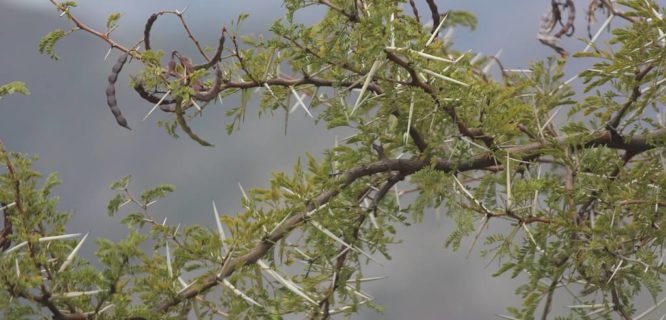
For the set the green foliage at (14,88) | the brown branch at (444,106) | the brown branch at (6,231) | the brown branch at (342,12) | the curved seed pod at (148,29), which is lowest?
the brown branch at (6,231)

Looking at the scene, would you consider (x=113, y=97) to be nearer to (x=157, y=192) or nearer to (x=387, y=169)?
(x=157, y=192)

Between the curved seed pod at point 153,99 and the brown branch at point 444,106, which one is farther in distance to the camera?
the curved seed pod at point 153,99

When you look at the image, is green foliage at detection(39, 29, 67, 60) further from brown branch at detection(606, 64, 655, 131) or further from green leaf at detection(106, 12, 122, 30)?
brown branch at detection(606, 64, 655, 131)

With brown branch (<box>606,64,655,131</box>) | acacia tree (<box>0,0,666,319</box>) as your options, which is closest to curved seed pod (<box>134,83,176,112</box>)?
acacia tree (<box>0,0,666,319</box>)

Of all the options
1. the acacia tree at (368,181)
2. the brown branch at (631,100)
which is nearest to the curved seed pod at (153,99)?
the acacia tree at (368,181)

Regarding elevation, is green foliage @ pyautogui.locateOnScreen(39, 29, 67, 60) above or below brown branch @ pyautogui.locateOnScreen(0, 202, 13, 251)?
above

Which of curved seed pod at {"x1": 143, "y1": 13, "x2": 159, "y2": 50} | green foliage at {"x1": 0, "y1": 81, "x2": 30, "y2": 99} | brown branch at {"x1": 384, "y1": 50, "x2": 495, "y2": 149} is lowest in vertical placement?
green foliage at {"x1": 0, "y1": 81, "x2": 30, "y2": 99}

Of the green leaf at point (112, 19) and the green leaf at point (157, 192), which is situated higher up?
the green leaf at point (112, 19)

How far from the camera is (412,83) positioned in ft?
8.86

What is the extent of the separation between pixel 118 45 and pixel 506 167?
127cm

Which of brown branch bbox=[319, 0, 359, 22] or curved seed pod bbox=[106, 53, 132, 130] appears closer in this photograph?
brown branch bbox=[319, 0, 359, 22]

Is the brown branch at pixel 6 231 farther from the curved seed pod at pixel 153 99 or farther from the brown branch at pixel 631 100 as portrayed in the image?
the brown branch at pixel 631 100

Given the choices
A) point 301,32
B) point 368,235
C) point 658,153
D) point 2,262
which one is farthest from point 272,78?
point 658,153

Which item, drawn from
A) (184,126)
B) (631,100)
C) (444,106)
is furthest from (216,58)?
(631,100)
